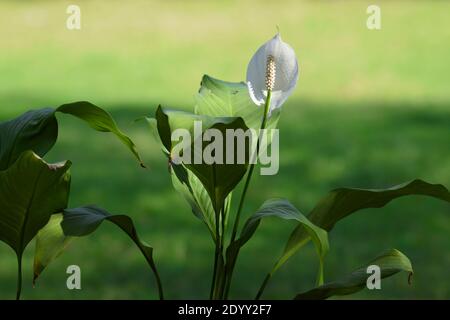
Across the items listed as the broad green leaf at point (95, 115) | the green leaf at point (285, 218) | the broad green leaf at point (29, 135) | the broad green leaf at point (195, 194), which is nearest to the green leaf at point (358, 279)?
the green leaf at point (285, 218)

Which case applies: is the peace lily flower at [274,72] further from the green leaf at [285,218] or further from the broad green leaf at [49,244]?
the broad green leaf at [49,244]

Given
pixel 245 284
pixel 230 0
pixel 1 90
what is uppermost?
pixel 230 0

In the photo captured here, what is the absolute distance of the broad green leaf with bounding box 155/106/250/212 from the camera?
1.21 m

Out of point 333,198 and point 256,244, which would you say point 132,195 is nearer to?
point 256,244

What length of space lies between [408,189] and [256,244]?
1749 millimetres

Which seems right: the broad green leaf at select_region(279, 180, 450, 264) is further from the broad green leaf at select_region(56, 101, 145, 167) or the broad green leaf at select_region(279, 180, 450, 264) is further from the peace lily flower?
the broad green leaf at select_region(56, 101, 145, 167)

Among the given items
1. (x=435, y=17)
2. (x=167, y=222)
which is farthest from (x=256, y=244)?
(x=435, y=17)

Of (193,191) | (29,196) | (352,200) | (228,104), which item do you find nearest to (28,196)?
(29,196)

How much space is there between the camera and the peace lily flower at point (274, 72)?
134cm

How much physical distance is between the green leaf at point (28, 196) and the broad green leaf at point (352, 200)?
366mm

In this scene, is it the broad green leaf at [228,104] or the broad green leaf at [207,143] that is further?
the broad green leaf at [228,104]

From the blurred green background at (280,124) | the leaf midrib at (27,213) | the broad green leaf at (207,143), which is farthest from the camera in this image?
the blurred green background at (280,124)

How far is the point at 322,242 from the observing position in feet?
4.09

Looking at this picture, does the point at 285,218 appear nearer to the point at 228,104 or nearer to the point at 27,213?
the point at 228,104
